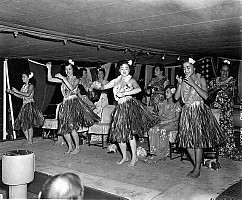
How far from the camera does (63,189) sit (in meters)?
1.37

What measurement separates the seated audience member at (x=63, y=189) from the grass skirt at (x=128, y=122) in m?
2.73

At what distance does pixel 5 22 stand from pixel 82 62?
16.9 ft

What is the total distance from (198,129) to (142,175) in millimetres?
915

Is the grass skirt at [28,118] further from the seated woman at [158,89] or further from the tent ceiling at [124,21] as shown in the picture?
the seated woman at [158,89]

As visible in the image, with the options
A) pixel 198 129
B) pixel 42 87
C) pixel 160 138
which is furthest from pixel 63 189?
pixel 42 87

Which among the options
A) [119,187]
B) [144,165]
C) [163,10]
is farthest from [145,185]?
[163,10]

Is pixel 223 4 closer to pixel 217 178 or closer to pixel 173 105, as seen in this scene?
pixel 217 178

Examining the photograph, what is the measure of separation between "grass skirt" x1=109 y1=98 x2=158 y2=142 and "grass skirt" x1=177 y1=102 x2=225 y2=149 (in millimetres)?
667

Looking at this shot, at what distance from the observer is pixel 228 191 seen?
309 cm

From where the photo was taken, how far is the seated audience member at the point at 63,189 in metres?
1.37

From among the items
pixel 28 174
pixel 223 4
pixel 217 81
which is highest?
pixel 223 4

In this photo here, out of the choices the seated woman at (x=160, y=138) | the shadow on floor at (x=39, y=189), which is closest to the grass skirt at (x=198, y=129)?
the seated woman at (x=160, y=138)

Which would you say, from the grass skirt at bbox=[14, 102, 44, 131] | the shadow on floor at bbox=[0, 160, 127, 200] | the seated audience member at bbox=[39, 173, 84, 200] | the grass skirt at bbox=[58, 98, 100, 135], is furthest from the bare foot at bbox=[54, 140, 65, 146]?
the seated audience member at bbox=[39, 173, 84, 200]

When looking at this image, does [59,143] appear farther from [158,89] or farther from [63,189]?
[63,189]
